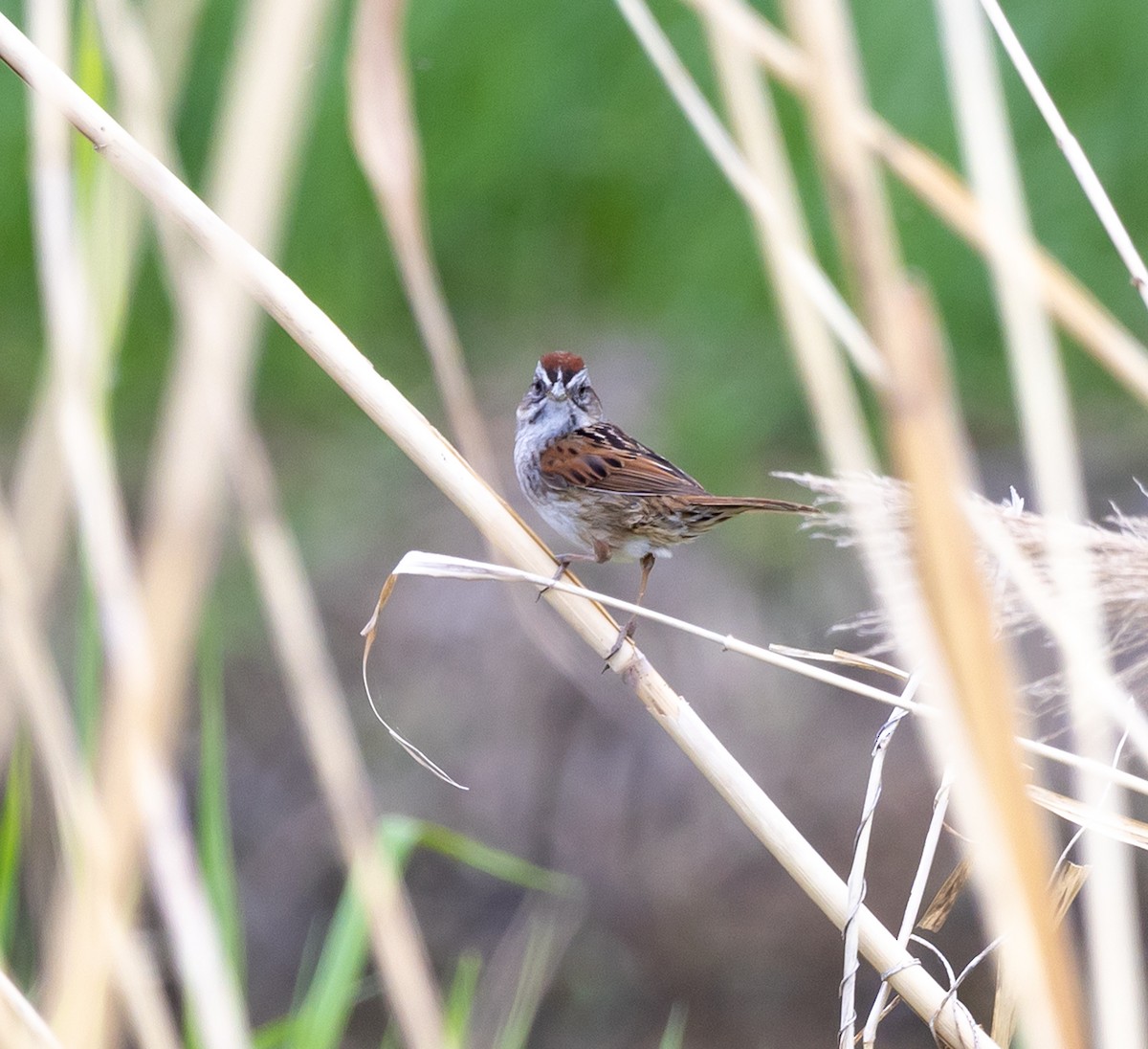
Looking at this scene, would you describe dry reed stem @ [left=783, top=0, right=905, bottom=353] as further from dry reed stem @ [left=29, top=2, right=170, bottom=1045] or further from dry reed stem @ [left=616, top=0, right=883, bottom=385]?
dry reed stem @ [left=29, top=2, right=170, bottom=1045]

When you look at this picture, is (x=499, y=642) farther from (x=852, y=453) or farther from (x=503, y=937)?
(x=852, y=453)

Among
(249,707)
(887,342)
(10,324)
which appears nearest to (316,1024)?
(887,342)

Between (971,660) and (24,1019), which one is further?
(24,1019)

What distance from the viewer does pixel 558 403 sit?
2.47m

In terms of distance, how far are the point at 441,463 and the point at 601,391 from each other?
2.72 metres

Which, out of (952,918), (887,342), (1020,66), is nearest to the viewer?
(887,342)

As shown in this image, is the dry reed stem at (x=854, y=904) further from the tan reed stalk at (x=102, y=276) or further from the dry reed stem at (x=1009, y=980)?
the tan reed stalk at (x=102, y=276)

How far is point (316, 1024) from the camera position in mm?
1404

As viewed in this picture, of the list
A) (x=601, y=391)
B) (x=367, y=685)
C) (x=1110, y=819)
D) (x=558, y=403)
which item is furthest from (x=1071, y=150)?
(x=601, y=391)

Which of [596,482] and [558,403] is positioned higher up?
[558,403]

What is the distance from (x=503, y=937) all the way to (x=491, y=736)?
56 centimetres

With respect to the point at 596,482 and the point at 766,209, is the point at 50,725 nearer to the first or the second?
the point at 766,209

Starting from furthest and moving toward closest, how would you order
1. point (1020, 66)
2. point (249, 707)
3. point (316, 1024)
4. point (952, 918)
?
Result: point (249, 707), point (952, 918), point (316, 1024), point (1020, 66)

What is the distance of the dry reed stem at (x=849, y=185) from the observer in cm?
60
